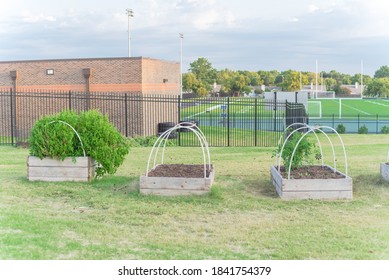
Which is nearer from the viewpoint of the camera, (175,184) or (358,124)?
(175,184)

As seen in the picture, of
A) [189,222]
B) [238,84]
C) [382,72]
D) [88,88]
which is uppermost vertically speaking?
[382,72]

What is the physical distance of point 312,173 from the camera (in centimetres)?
1086

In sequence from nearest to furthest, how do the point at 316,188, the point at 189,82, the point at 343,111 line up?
the point at 316,188, the point at 189,82, the point at 343,111

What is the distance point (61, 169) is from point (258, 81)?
363 feet

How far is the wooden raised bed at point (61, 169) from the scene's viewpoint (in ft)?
38.3

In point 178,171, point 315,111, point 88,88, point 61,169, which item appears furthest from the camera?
point 315,111

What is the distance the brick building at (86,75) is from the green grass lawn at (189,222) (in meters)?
16.8

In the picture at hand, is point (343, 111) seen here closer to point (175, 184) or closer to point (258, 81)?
point (258, 81)

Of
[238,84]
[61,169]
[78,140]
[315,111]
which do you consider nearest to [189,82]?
[315,111]

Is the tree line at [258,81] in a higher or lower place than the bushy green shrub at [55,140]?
higher

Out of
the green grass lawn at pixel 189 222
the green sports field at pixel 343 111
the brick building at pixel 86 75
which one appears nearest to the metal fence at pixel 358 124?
the green sports field at pixel 343 111

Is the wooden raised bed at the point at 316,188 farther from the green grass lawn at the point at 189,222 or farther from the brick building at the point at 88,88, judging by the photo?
the brick building at the point at 88,88

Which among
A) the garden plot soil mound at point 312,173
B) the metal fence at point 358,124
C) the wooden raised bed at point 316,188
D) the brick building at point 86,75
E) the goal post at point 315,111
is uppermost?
the brick building at point 86,75

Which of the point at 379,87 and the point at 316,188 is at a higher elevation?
the point at 379,87
